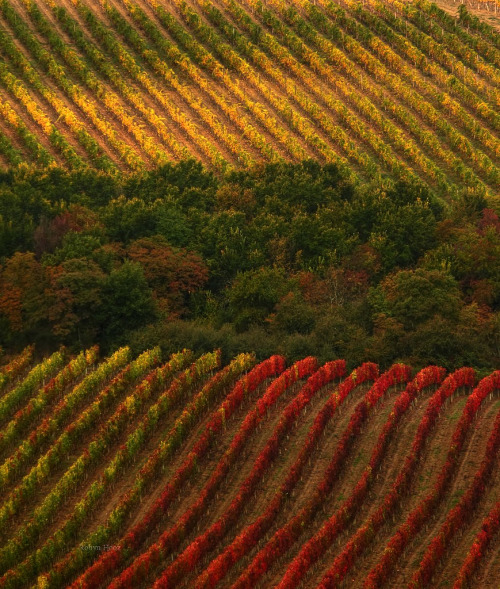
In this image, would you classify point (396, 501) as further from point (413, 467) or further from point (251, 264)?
point (251, 264)

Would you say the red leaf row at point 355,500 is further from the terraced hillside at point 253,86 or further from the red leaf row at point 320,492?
the terraced hillside at point 253,86

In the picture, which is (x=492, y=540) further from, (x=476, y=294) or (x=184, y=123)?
(x=184, y=123)

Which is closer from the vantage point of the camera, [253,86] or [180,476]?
[180,476]

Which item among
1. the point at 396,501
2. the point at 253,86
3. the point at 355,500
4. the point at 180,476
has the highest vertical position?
the point at 253,86

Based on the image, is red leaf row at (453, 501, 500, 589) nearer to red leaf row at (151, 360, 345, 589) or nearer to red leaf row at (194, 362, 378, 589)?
red leaf row at (194, 362, 378, 589)

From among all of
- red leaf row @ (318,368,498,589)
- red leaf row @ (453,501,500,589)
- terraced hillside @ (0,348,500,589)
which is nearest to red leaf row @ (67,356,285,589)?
terraced hillside @ (0,348,500,589)

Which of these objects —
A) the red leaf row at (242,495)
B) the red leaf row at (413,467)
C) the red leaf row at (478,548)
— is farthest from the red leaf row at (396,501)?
the red leaf row at (242,495)

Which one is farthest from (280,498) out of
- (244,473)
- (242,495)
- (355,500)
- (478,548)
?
(478,548)
